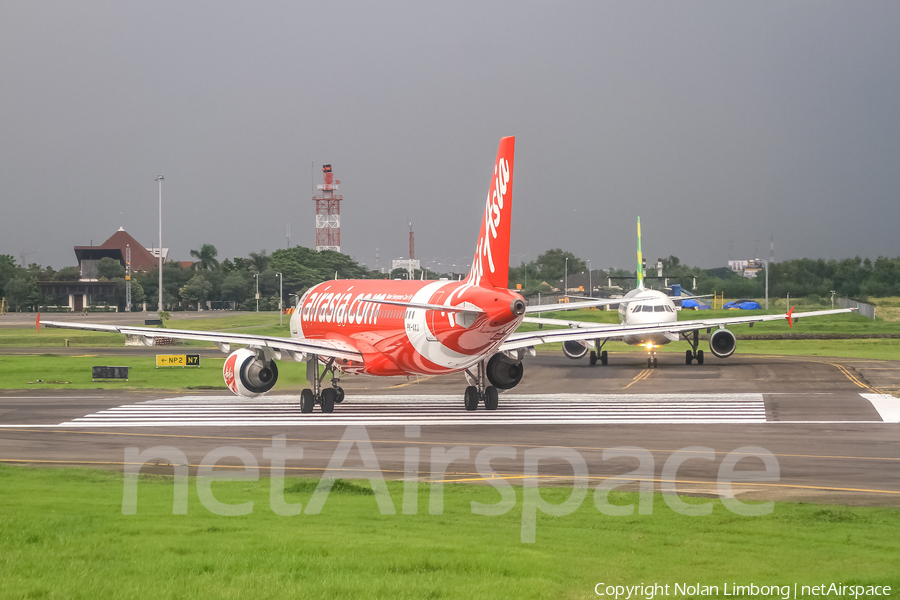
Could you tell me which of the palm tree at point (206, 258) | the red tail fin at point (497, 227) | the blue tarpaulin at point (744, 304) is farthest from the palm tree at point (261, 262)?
the red tail fin at point (497, 227)

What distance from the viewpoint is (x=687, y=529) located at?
14164 millimetres

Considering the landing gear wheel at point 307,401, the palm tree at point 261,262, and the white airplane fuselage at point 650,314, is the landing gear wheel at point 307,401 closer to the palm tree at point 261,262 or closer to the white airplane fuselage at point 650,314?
the white airplane fuselage at point 650,314

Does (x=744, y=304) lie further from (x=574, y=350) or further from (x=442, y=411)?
(x=442, y=411)

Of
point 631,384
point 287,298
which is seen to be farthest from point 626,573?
point 287,298

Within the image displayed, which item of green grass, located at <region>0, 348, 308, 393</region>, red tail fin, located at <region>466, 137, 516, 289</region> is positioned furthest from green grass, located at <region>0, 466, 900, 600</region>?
green grass, located at <region>0, 348, 308, 393</region>

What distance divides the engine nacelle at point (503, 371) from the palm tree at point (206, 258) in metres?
149

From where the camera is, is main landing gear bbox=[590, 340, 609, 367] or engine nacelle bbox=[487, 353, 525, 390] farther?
main landing gear bbox=[590, 340, 609, 367]

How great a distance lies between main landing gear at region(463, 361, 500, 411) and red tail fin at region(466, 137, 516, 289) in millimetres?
5216

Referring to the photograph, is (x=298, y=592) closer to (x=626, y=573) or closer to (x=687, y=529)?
(x=626, y=573)

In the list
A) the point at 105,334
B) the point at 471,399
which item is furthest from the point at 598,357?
the point at 105,334

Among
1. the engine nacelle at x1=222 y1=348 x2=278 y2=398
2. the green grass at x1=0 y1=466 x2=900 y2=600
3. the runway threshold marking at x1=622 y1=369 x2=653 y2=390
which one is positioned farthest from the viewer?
the runway threshold marking at x1=622 y1=369 x2=653 y2=390

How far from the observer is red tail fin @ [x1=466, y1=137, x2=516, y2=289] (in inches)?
1225

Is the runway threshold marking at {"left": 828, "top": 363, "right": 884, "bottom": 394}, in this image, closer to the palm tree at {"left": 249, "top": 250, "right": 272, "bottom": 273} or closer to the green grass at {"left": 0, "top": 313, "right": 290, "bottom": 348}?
the green grass at {"left": 0, "top": 313, "right": 290, "bottom": 348}

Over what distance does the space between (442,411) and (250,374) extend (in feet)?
24.7
